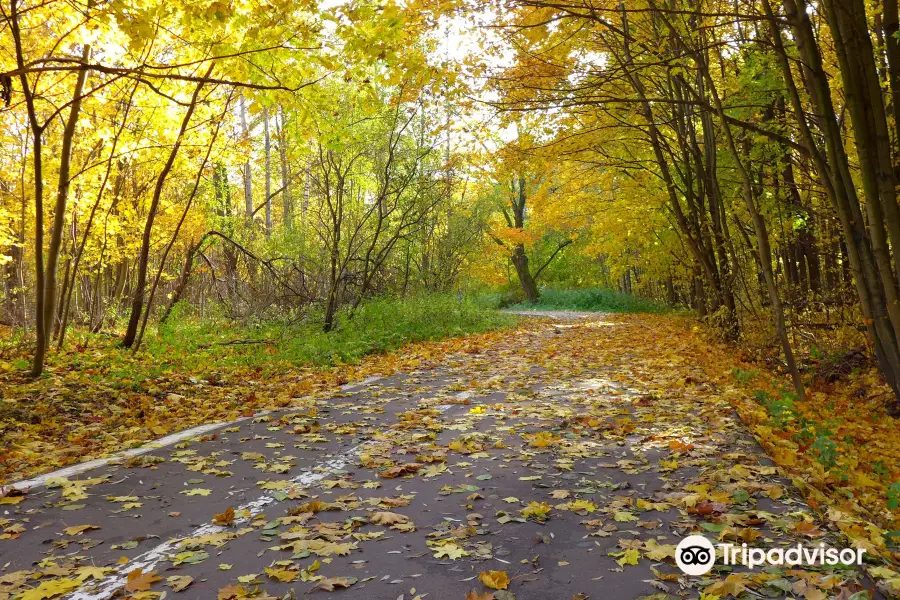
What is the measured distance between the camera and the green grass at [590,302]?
27562mm

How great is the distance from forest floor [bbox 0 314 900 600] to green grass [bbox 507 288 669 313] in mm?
20829

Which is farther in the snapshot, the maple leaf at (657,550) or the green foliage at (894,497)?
the green foliage at (894,497)

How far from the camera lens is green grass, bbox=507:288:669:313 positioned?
2756cm

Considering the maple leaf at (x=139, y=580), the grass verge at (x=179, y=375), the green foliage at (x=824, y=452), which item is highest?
the grass verge at (x=179, y=375)

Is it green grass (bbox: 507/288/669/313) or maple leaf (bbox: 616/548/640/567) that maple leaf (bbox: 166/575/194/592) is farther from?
green grass (bbox: 507/288/669/313)

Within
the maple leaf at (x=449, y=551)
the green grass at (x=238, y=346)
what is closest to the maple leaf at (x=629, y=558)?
the maple leaf at (x=449, y=551)

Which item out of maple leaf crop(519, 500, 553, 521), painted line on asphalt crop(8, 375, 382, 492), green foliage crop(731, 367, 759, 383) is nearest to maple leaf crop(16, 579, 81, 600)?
painted line on asphalt crop(8, 375, 382, 492)

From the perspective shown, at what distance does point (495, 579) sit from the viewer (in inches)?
116

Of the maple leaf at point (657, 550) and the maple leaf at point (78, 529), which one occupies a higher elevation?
the maple leaf at point (78, 529)

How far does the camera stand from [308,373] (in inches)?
377

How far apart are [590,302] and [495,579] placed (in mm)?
28000

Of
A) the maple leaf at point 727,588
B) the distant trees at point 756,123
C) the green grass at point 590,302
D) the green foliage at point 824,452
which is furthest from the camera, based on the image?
the green grass at point 590,302

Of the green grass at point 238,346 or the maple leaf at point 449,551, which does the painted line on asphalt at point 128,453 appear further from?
the maple leaf at point 449,551

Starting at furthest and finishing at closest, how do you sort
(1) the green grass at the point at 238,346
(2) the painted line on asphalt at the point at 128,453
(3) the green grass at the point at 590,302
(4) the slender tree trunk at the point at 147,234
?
(3) the green grass at the point at 590,302, (4) the slender tree trunk at the point at 147,234, (1) the green grass at the point at 238,346, (2) the painted line on asphalt at the point at 128,453
